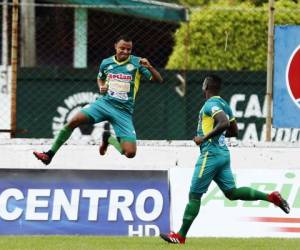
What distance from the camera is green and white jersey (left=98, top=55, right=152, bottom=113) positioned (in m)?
13.5

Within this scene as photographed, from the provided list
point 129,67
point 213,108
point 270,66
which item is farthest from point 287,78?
point 213,108

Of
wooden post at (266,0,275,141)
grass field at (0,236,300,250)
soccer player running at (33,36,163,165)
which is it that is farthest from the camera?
wooden post at (266,0,275,141)

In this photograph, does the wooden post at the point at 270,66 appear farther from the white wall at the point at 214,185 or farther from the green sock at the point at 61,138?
the green sock at the point at 61,138

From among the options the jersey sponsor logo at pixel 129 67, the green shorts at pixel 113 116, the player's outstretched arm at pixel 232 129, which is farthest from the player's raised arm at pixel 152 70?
the player's outstretched arm at pixel 232 129

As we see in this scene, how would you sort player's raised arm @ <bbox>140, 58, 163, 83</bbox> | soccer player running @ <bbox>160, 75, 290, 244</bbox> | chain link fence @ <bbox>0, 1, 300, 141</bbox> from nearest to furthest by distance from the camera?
soccer player running @ <bbox>160, 75, 290, 244</bbox>
player's raised arm @ <bbox>140, 58, 163, 83</bbox>
chain link fence @ <bbox>0, 1, 300, 141</bbox>

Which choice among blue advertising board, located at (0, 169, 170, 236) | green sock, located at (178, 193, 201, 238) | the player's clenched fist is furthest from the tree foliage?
green sock, located at (178, 193, 201, 238)

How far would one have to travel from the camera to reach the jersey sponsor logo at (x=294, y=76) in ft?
48.3

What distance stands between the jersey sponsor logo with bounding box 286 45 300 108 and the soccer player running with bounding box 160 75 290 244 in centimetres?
218

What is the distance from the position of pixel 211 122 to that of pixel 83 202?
2.62m

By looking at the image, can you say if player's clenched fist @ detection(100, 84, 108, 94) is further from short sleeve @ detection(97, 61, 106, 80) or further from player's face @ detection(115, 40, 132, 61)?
player's face @ detection(115, 40, 132, 61)

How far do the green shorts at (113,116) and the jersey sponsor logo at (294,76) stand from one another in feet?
7.40

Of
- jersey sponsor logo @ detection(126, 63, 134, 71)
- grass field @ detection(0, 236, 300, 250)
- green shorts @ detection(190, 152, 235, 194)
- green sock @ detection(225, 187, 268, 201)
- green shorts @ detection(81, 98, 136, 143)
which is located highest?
jersey sponsor logo @ detection(126, 63, 134, 71)

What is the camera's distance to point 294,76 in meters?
14.7

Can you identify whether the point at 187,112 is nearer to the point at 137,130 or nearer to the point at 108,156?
the point at 137,130
